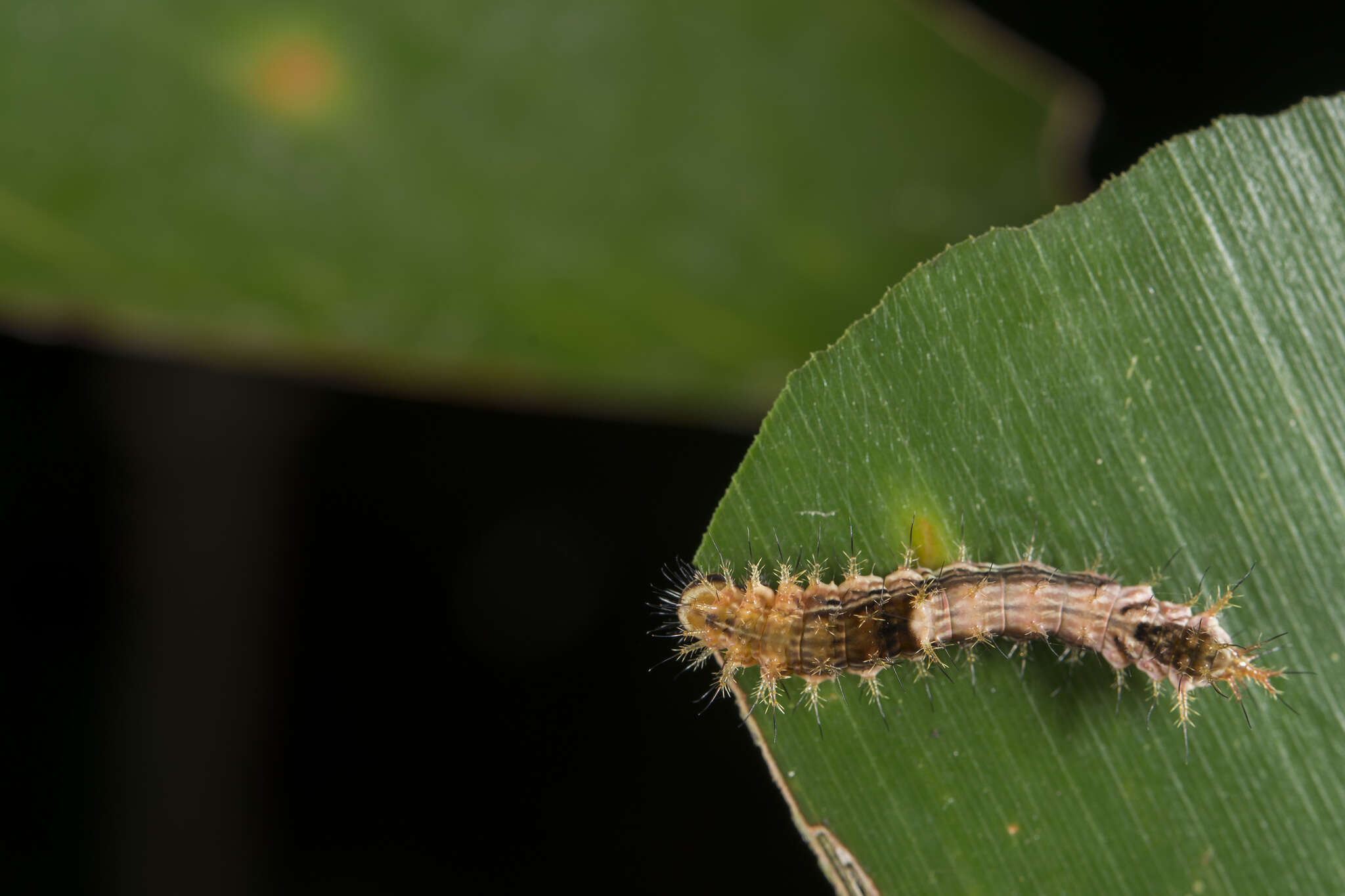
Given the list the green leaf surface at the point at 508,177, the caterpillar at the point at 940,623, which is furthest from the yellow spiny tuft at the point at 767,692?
the green leaf surface at the point at 508,177

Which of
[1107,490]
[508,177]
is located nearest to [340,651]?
[508,177]

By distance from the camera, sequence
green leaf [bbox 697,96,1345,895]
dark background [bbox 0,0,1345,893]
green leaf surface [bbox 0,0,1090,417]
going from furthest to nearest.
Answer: dark background [bbox 0,0,1345,893], green leaf surface [bbox 0,0,1090,417], green leaf [bbox 697,96,1345,895]

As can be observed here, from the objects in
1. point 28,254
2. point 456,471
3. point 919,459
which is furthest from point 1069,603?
point 28,254

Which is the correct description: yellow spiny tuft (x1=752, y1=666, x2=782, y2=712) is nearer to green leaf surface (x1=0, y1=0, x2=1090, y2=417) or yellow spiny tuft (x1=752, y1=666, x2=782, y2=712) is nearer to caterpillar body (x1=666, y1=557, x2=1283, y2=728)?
caterpillar body (x1=666, y1=557, x2=1283, y2=728)

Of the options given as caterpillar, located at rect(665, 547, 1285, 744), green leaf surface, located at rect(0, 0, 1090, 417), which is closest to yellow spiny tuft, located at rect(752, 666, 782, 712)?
caterpillar, located at rect(665, 547, 1285, 744)

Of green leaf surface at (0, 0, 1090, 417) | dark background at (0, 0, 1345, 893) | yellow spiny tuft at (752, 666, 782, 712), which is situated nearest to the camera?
yellow spiny tuft at (752, 666, 782, 712)

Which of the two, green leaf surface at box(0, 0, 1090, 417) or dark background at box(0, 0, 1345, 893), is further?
dark background at box(0, 0, 1345, 893)
